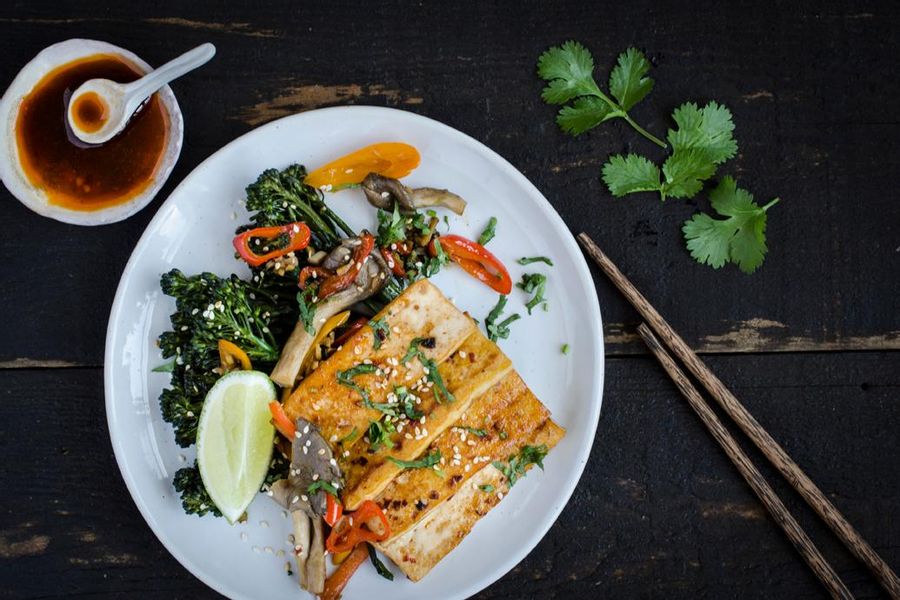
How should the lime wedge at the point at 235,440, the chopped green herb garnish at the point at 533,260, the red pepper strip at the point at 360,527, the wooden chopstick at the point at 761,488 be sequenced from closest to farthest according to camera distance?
the lime wedge at the point at 235,440
the red pepper strip at the point at 360,527
the chopped green herb garnish at the point at 533,260
the wooden chopstick at the point at 761,488

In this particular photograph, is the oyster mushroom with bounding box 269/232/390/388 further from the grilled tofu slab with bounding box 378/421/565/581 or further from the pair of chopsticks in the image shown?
the pair of chopsticks

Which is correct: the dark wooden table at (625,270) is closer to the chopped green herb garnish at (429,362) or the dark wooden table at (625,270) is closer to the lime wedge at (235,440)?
the lime wedge at (235,440)

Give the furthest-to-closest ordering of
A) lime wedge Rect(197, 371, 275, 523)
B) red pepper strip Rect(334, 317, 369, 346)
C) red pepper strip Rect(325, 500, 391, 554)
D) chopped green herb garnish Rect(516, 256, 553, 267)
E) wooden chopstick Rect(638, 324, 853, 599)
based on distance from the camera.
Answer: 1. wooden chopstick Rect(638, 324, 853, 599)
2. chopped green herb garnish Rect(516, 256, 553, 267)
3. red pepper strip Rect(334, 317, 369, 346)
4. red pepper strip Rect(325, 500, 391, 554)
5. lime wedge Rect(197, 371, 275, 523)

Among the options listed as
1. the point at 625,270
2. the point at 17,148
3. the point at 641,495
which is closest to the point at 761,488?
the point at 641,495

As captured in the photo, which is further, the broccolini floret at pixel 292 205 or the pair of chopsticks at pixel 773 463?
the pair of chopsticks at pixel 773 463

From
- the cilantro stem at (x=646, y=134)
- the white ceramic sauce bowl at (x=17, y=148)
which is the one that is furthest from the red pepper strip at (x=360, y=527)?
the cilantro stem at (x=646, y=134)

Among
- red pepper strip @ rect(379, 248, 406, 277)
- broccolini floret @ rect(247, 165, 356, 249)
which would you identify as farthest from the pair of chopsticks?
broccolini floret @ rect(247, 165, 356, 249)
